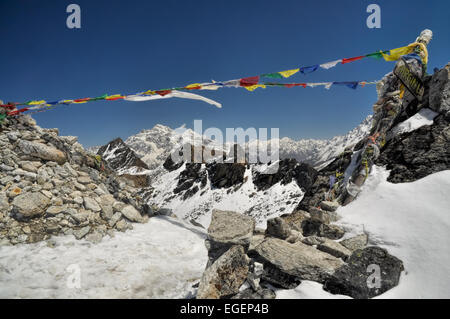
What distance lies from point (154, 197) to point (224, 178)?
31.8 meters

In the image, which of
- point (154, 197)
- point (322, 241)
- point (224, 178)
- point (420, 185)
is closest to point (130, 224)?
point (322, 241)

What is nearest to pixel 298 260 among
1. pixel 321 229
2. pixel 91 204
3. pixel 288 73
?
pixel 321 229

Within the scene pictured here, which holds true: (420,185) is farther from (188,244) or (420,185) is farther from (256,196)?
(256,196)

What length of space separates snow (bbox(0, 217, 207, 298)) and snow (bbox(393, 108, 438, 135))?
35.3 feet

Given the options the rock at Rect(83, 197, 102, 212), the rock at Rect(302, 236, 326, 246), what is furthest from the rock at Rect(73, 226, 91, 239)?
the rock at Rect(302, 236, 326, 246)

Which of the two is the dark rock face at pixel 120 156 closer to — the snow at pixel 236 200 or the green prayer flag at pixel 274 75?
the snow at pixel 236 200

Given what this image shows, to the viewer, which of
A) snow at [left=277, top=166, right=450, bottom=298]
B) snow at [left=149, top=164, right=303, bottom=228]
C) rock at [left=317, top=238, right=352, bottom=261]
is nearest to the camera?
snow at [left=277, top=166, right=450, bottom=298]

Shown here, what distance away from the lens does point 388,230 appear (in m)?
5.97

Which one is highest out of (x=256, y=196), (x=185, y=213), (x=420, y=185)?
(x=420, y=185)

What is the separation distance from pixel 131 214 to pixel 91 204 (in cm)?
168

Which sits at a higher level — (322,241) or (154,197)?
(322,241)

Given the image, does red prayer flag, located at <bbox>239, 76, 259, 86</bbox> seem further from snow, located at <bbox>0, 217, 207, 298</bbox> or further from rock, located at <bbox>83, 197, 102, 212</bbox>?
rock, located at <bbox>83, 197, 102, 212</bbox>

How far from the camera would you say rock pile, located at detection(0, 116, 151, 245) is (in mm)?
6938

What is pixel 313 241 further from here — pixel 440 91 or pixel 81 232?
pixel 440 91
